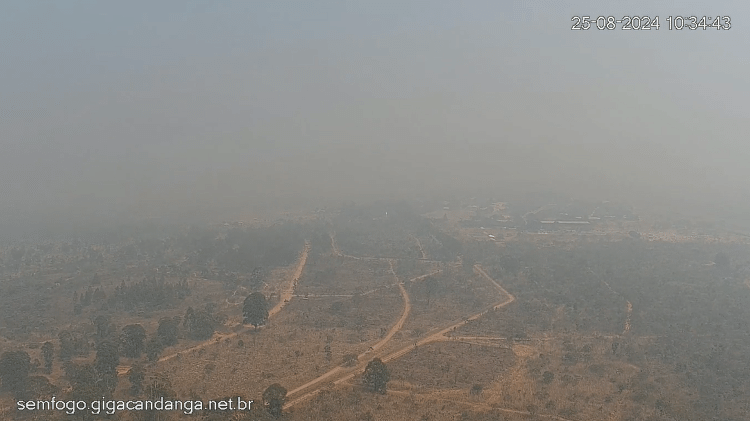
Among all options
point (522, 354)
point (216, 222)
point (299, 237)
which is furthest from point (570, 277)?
Result: point (216, 222)

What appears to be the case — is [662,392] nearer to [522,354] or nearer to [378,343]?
[522,354]

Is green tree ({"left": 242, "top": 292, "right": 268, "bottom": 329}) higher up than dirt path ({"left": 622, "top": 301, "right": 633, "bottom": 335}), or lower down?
higher up

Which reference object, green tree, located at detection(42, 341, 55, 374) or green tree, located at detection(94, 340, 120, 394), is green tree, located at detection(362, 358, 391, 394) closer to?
green tree, located at detection(94, 340, 120, 394)

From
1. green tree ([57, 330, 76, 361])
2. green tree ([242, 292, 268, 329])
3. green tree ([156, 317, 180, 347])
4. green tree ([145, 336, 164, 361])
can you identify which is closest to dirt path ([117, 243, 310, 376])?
green tree ([145, 336, 164, 361])

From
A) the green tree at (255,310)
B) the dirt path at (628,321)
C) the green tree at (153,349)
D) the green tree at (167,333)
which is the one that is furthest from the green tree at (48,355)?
the dirt path at (628,321)

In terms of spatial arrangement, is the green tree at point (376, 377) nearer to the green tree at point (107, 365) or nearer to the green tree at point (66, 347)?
the green tree at point (107, 365)

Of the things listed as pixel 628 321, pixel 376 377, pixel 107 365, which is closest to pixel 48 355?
pixel 107 365

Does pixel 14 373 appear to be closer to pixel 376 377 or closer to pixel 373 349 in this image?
pixel 376 377
